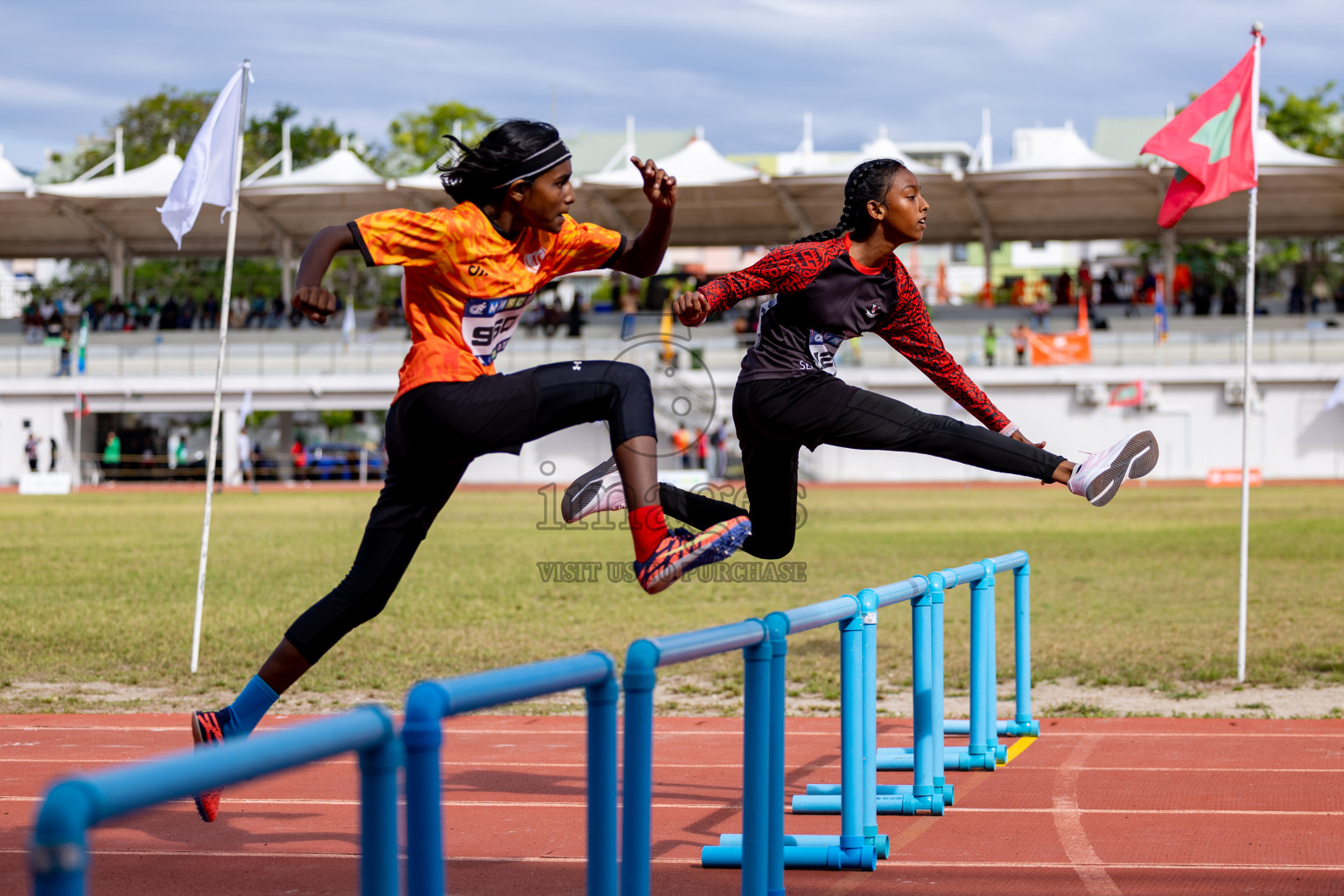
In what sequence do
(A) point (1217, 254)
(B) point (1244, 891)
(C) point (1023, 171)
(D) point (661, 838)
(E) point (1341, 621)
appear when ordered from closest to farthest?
(B) point (1244, 891)
(D) point (661, 838)
(E) point (1341, 621)
(C) point (1023, 171)
(A) point (1217, 254)

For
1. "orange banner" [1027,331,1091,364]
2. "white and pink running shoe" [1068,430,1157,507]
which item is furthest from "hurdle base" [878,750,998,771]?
"orange banner" [1027,331,1091,364]

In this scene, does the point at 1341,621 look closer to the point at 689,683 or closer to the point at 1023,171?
the point at 689,683

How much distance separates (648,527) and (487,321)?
834 mm

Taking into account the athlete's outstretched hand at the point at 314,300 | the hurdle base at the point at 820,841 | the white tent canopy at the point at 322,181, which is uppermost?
the white tent canopy at the point at 322,181

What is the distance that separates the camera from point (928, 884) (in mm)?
5445

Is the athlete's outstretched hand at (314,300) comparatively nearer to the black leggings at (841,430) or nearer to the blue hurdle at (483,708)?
the blue hurdle at (483,708)

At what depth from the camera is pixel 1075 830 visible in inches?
249

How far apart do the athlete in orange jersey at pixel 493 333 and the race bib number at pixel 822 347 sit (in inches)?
34.4

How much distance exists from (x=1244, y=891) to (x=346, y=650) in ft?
28.4

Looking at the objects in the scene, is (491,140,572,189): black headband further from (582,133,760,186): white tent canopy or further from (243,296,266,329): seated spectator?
(243,296,266,329): seated spectator

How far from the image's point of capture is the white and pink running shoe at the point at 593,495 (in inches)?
208

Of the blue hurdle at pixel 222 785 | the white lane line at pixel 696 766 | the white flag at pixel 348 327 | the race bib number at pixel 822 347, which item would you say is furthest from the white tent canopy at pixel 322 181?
the blue hurdle at pixel 222 785

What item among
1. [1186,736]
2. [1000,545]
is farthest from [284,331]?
[1186,736]

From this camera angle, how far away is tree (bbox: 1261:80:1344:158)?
52594 mm
